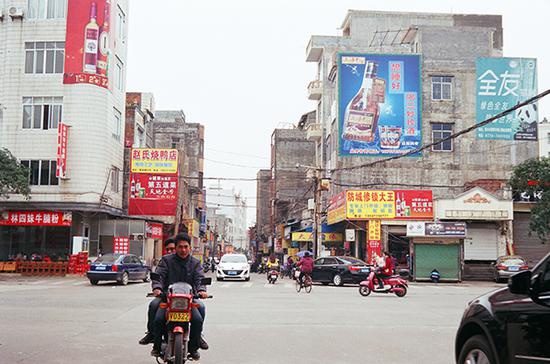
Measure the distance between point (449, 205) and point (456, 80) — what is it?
39.9ft

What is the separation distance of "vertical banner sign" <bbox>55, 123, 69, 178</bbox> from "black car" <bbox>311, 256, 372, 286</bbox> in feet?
48.2

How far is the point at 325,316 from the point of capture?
43.5ft

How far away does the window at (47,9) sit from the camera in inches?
1372

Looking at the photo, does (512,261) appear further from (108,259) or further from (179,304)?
(179,304)

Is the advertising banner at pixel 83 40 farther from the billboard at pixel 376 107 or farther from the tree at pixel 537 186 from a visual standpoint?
the tree at pixel 537 186

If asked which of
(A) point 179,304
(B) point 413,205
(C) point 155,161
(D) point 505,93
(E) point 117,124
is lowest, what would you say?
(A) point 179,304

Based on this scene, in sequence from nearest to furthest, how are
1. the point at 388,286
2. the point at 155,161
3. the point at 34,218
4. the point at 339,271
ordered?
1. the point at 388,286
2. the point at 339,271
3. the point at 34,218
4. the point at 155,161

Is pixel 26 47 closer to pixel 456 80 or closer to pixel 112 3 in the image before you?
pixel 112 3

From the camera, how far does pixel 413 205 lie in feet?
113

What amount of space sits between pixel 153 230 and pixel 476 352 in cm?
3636

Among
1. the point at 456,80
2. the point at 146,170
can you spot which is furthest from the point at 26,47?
the point at 456,80

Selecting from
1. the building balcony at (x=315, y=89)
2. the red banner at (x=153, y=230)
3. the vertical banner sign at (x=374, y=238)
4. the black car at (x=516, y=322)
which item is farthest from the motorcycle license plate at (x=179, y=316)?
the building balcony at (x=315, y=89)

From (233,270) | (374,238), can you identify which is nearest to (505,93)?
(374,238)

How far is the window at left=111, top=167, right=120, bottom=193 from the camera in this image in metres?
36.7
